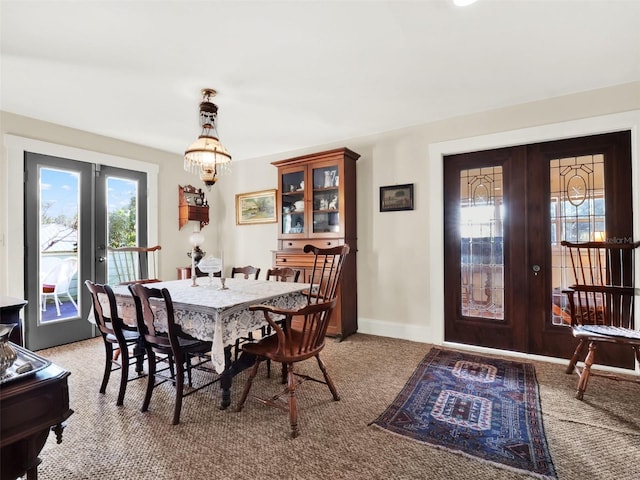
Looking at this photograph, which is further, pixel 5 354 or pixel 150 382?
pixel 150 382

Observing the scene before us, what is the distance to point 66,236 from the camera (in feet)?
11.8

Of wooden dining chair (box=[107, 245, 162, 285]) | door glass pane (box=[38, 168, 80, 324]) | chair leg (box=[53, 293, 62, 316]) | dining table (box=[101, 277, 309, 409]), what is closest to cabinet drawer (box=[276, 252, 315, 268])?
dining table (box=[101, 277, 309, 409])

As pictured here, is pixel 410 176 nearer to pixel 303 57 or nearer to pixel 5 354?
pixel 303 57

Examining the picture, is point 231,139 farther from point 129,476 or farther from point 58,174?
point 129,476

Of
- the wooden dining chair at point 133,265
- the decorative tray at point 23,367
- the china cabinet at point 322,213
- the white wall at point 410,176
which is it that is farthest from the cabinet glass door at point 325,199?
the decorative tray at point 23,367

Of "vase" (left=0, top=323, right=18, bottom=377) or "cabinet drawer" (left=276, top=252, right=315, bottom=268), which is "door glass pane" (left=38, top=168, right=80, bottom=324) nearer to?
"cabinet drawer" (left=276, top=252, right=315, bottom=268)

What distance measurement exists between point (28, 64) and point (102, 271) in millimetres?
2326

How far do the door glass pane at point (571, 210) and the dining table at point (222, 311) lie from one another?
7.80 feet

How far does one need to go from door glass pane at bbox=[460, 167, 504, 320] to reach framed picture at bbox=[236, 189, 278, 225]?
2.56 m

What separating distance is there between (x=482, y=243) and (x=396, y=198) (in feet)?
3.37

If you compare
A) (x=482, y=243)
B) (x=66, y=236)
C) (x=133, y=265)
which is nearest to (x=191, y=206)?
(x=133, y=265)

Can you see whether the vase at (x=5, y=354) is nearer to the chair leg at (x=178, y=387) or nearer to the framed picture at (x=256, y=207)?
the chair leg at (x=178, y=387)

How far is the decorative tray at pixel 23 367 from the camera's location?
863 mm

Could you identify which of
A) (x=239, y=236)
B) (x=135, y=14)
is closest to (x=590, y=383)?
(x=135, y=14)
